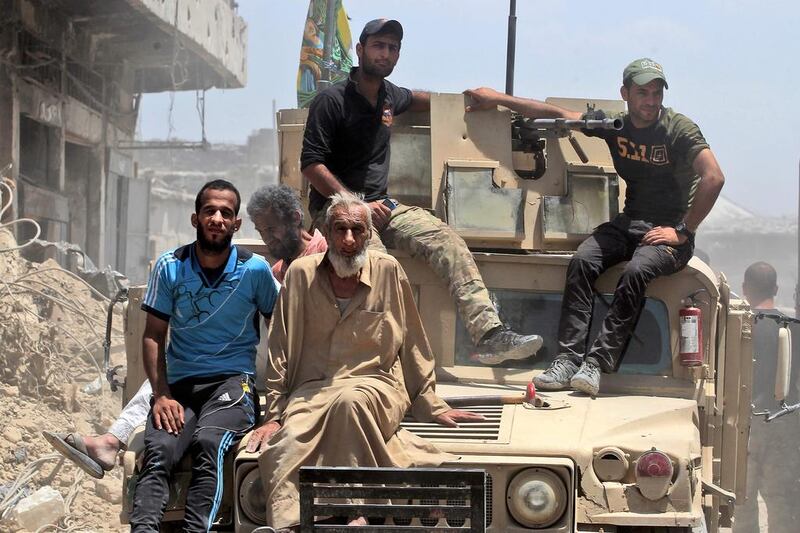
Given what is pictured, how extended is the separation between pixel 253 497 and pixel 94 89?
1760 cm

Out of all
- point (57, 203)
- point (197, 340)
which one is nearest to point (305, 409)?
point (197, 340)

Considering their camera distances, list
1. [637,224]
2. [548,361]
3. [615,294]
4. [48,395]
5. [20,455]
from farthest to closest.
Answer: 1. [48,395]
2. [20,455]
3. [637,224]
4. [548,361]
5. [615,294]

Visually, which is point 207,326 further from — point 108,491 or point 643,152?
point 108,491

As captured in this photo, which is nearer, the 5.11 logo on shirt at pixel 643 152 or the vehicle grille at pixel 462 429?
the vehicle grille at pixel 462 429

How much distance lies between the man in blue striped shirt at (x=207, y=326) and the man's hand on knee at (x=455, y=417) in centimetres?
82

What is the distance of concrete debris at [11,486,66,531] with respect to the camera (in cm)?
858

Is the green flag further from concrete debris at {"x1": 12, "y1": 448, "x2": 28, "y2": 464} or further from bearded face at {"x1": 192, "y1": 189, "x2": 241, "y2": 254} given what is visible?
bearded face at {"x1": 192, "y1": 189, "x2": 241, "y2": 254}

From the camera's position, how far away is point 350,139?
281 inches

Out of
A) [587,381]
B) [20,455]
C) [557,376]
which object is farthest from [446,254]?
[20,455]

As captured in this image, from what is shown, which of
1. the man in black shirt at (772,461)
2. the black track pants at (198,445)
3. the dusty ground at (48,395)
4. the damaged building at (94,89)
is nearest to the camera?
the black track pants at (198,445)

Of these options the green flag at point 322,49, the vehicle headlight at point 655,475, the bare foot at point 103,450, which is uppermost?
the green flag at point 322,49

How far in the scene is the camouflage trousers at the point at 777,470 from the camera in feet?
36.6

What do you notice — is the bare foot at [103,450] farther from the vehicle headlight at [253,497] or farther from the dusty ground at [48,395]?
the dusty ground at [48,395]

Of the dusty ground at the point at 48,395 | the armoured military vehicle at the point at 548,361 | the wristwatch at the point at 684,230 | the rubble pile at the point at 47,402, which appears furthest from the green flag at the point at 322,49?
the wristwatch at the point at 684,230
